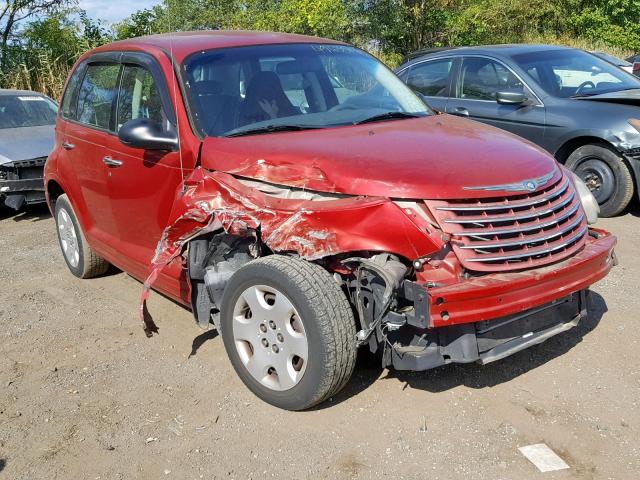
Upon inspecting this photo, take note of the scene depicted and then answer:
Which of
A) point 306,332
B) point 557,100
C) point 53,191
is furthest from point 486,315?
point 557,100

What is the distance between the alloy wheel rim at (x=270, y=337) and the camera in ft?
10.4

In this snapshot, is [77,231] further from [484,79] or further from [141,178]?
[484,79]

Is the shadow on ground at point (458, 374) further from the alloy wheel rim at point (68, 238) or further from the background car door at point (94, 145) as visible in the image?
the alloy wheel rim at point (68, 238)

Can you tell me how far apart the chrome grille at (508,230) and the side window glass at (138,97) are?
2015 mm

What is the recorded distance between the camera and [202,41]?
14.1 ft

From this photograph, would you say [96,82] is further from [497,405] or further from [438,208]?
[497,405]

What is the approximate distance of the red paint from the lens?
2.93m

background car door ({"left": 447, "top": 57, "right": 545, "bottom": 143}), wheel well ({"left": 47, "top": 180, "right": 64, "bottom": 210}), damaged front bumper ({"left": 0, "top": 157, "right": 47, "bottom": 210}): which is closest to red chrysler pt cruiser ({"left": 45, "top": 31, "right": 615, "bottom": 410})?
wheel well ({"left": 47, "top": 180, "right": 64, "bottom": 210})

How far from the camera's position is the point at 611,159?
6520 mm

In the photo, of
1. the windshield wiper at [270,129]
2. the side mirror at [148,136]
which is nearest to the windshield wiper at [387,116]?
the windshield wiper at [270,129]

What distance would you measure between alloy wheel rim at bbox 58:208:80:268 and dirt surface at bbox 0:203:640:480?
3.51 ft

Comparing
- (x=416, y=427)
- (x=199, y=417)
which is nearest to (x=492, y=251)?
(x=416, y=427)

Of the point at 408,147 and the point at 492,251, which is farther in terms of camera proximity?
the point at 408,147

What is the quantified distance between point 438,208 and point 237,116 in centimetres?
153
